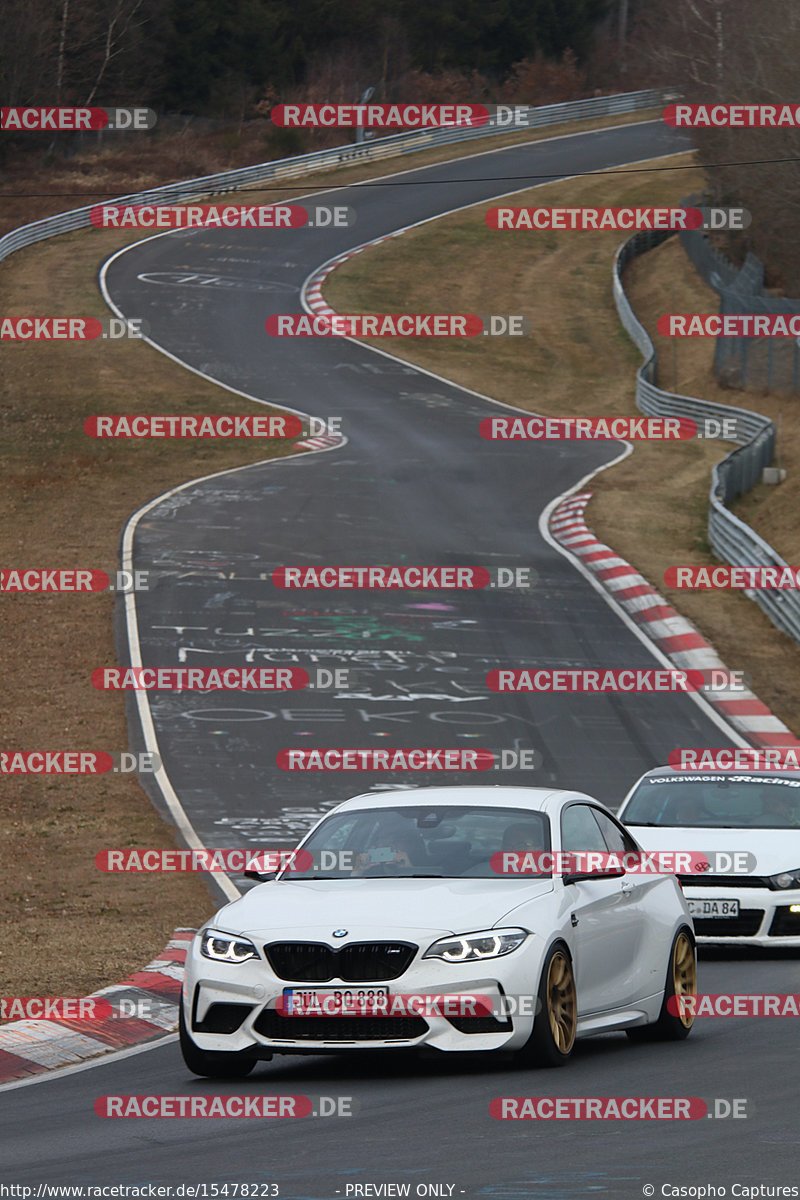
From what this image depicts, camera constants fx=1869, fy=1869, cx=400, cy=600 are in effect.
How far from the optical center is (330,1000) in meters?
8.36

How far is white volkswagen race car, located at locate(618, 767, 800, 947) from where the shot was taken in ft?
43.6

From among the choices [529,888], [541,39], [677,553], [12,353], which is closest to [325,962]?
[529,888]

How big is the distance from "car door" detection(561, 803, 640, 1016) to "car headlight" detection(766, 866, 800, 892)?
3.74m

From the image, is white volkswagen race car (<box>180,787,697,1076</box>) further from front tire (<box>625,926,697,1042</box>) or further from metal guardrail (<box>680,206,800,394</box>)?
metal guardrail (<box>680,206,800,394</box>)

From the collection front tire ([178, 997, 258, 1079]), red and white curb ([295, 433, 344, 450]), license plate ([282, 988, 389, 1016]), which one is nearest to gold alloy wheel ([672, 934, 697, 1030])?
license plate ([282, 988, 389, 1016])

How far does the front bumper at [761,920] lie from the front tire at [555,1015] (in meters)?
4.56

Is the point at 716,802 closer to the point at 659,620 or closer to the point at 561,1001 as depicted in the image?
the point at 561,1001

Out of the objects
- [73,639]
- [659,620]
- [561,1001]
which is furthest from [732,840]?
[659,620]

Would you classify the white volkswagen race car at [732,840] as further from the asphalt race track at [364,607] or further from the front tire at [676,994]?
the asphalt race track at [364,607]

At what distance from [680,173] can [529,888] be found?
7324cm

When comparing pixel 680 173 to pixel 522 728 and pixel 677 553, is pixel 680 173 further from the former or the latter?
pixel 522 728

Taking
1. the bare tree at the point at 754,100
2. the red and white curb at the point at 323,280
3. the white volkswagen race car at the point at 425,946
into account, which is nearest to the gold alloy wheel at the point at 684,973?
the white volkswagen race car at the point at 425,946

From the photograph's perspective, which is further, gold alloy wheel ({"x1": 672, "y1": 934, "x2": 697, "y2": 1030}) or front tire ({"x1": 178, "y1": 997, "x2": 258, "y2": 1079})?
gold alloy wheel ({"x1": 672, "y1": 934, "x2": 697, "y2": 1030})

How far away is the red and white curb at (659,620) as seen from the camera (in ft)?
75.4
